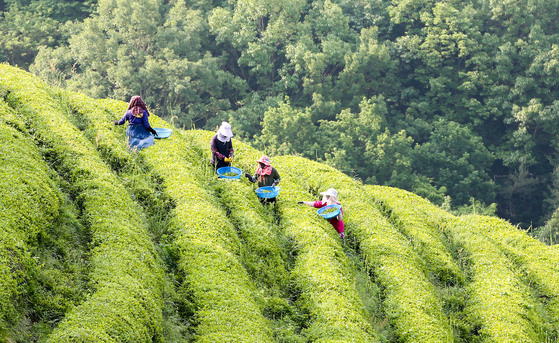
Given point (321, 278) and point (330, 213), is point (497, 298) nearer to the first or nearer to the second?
point (330, 213)

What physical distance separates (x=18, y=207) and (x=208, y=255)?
3.38m

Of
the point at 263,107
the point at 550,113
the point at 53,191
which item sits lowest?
the point at 263,107

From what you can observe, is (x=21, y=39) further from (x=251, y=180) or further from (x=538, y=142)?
(x=538, y=142)

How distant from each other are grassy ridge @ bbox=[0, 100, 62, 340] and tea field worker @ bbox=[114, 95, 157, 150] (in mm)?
2560

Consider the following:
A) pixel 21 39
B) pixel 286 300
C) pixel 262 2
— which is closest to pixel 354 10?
pixel 262 2

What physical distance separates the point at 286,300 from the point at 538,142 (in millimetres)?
36311

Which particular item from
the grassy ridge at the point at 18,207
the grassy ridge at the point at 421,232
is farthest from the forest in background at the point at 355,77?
the grassy ridge at the point at 18,207

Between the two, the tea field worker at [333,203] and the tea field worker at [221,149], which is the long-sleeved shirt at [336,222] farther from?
the tea field worker at [221,149]

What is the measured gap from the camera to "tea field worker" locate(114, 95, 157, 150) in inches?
530

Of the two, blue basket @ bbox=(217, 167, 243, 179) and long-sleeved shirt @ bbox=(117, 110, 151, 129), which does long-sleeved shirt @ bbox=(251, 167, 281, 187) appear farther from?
long-sleeved shirt @ bbox=(117, 110, 151, 129)

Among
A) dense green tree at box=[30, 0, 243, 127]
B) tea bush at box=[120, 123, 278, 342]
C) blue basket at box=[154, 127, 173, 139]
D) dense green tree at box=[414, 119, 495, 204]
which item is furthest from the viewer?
dense green tree at box=[414, 119, 495, 204]

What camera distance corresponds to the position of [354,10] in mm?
46125

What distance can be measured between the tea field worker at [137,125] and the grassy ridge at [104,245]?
125cm

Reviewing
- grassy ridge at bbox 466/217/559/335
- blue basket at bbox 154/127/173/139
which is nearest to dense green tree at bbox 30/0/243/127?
blue basket at bbox 154/127/173/139
